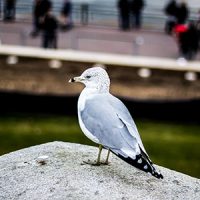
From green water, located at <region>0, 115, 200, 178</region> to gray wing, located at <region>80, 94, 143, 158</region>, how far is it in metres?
6.66

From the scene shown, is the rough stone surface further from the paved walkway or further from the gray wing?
the paved walkway

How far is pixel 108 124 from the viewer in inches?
254

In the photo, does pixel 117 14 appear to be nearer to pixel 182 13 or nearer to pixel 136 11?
pixel 136 11

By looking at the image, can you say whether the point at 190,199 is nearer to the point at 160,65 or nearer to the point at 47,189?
the point at 47,189

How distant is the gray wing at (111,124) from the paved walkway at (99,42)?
10094 millimetres

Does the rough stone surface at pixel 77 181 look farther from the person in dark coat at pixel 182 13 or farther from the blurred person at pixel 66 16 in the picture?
the blurred person at pixel 66 16

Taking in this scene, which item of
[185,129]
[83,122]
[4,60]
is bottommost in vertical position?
[185,129]

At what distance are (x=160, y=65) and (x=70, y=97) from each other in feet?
6.81

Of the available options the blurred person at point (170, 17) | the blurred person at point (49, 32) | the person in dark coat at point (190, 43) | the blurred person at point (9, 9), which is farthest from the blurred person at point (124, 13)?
the blurred person at point (49, 32)

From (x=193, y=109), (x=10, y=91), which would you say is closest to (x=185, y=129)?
(x=193, y=109)

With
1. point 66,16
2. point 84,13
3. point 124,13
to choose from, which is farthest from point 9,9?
point 124,13

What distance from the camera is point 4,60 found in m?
16.7

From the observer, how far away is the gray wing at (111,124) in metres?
6.31

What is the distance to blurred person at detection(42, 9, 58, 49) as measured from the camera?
671 inches
